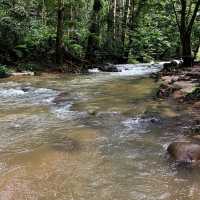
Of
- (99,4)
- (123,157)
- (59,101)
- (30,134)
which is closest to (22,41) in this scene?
(99,4)

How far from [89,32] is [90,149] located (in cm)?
1536

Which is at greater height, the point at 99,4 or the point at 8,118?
the point at 99,4

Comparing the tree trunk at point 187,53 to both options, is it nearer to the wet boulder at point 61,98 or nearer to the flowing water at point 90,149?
the flowing water at point 90,149

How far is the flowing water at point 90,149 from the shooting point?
15.0 ft

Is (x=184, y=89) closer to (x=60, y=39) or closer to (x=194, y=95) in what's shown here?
(x=194, y=95)

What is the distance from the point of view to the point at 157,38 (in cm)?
2922

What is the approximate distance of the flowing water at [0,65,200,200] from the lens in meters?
4.57

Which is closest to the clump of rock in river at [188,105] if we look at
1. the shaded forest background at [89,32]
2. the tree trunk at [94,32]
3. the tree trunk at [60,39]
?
the tree trunk at [60,39]

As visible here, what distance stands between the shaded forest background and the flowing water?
816cm

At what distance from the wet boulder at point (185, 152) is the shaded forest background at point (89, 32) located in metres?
12.5

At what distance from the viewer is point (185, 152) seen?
214 inches

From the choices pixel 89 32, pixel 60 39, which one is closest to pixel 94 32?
pixel 89 32

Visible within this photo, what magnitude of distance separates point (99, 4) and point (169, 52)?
12745 mm

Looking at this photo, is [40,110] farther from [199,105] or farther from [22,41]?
[22,41]
